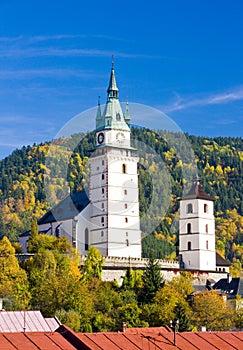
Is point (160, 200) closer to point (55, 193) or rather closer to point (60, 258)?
point (55, 193)

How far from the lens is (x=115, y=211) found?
114812 millimetres

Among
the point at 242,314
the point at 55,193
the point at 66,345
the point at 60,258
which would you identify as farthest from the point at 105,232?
the point at 66,345

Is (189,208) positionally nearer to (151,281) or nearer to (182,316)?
(151,281)

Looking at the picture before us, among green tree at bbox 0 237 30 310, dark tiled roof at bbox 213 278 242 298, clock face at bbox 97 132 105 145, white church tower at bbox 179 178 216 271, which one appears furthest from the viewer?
white church tower at bbox 179 178 216 271

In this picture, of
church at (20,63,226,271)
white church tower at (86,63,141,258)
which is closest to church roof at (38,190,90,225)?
church at (20,63,226,271)

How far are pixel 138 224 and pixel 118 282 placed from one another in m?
11.0

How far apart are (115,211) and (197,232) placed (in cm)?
1050

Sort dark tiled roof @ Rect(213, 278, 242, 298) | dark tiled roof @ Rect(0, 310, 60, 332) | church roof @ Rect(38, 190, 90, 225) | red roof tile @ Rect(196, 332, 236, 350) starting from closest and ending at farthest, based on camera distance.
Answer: red roof tile @ Rect(196, 332, 236, 350) → dark tiled roof @ Rect(0, 310, 60, 332) → dark tiled roof @ Rect(213, 278, 242, 298) → church roof @ Rect(38, 190, 90, 225)

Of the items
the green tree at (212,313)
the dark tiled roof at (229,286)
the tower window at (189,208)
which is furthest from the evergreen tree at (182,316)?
the tower window at (189,208)

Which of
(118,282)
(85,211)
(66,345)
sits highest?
(85,211)

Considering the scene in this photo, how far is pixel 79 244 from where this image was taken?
115 metres

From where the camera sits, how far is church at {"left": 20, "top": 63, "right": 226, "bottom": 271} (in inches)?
4510

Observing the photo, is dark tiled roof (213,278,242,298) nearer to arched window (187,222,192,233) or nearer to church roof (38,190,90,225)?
arched window (187,222,192,233)

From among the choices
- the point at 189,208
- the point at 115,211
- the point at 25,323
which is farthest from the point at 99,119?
the point at 25,323
